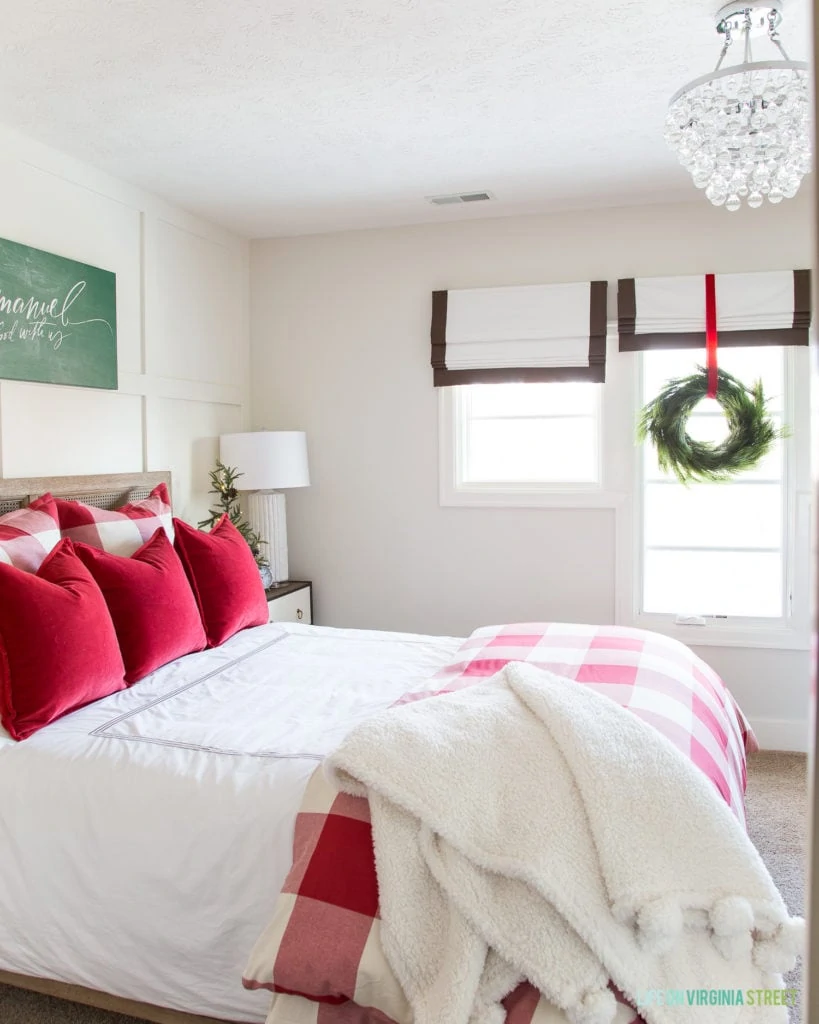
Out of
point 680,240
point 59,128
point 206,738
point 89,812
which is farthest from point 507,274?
point 89,812

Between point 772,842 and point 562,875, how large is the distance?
1896mm

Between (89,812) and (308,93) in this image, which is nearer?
(89,812)

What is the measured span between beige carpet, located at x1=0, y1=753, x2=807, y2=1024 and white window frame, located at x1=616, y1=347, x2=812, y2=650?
0.55 m

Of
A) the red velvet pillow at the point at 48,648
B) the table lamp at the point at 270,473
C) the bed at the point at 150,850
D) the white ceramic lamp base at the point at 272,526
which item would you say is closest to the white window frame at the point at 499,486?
the table lamp at the point at 270,473

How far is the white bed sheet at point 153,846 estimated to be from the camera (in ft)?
5.61

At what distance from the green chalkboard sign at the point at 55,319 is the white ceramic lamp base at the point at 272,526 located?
1007 millimetres

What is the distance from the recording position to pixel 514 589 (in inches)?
163

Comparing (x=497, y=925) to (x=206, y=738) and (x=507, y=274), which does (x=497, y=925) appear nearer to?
(x=206, y=738)

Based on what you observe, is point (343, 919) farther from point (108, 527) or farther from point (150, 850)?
point (108, 527)

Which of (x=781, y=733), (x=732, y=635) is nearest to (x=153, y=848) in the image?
(x=732, y=635)

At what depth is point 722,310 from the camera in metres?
3.72

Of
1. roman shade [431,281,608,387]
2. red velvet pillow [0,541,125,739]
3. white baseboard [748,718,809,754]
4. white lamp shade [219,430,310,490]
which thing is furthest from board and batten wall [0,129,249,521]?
white baseboard [748,718,809,754]

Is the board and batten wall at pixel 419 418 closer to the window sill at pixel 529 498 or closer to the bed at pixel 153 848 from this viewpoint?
the window sill at pixel 529 498

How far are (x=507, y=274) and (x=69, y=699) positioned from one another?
2876mm
